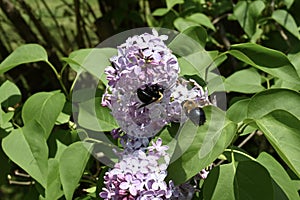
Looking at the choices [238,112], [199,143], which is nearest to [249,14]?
[238,112]

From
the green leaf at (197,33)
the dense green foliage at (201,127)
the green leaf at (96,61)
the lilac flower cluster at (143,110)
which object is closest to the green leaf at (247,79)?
the dense green foliage at (201,127)

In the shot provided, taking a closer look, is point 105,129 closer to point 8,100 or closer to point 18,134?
point 18,134

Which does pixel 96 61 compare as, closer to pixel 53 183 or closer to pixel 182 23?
pixel 53 183

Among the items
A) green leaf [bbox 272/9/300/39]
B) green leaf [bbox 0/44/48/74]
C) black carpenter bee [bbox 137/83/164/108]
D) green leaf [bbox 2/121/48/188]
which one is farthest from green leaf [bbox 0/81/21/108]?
green leaf [bbox 272/9/300/39]

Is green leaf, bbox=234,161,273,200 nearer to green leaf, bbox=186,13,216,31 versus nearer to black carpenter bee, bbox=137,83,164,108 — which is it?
black carpenter bee, bbox=137,83,164,108

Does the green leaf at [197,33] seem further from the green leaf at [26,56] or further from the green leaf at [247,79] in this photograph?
the green leaf at [26,56]

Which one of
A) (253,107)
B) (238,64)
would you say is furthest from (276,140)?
(238,64)

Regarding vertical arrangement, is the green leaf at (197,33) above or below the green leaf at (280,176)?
above
